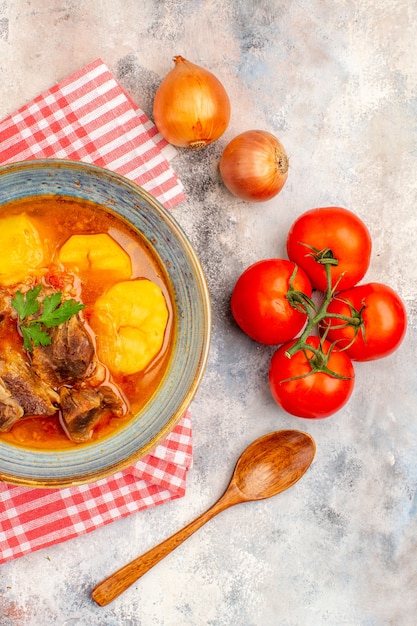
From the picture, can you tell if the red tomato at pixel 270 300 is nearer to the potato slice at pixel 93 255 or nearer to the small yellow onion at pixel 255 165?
the small yellow onion at pixel 255 165

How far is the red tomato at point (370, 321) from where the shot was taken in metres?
2.48

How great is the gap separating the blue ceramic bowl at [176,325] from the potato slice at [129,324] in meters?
0.08

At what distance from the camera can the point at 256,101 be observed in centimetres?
267

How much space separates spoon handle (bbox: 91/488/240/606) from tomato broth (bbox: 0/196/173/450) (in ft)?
2.13

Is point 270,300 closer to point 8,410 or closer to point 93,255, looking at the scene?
point 93,255

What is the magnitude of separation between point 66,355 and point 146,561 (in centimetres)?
102

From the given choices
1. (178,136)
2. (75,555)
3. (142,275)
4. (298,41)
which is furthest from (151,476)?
(298,41)

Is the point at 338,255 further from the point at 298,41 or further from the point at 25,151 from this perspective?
the point at 25,151

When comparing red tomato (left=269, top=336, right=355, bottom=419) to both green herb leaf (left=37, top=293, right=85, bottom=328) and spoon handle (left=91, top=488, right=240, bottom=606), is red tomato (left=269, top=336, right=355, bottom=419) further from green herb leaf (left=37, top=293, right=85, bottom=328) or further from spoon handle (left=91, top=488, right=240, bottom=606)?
green herb leaf (left=37, top=293, right=85, bottom=328)

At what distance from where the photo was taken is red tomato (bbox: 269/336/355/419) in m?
2.47

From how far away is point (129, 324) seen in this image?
7.39 ft

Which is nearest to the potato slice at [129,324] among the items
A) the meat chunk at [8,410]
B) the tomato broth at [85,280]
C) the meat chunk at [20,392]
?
the tomato broth at [85,280]

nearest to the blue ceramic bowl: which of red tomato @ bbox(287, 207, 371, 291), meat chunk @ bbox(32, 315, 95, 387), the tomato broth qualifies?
the tomato broth

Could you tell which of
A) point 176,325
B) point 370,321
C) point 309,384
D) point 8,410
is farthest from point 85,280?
point 370,321
